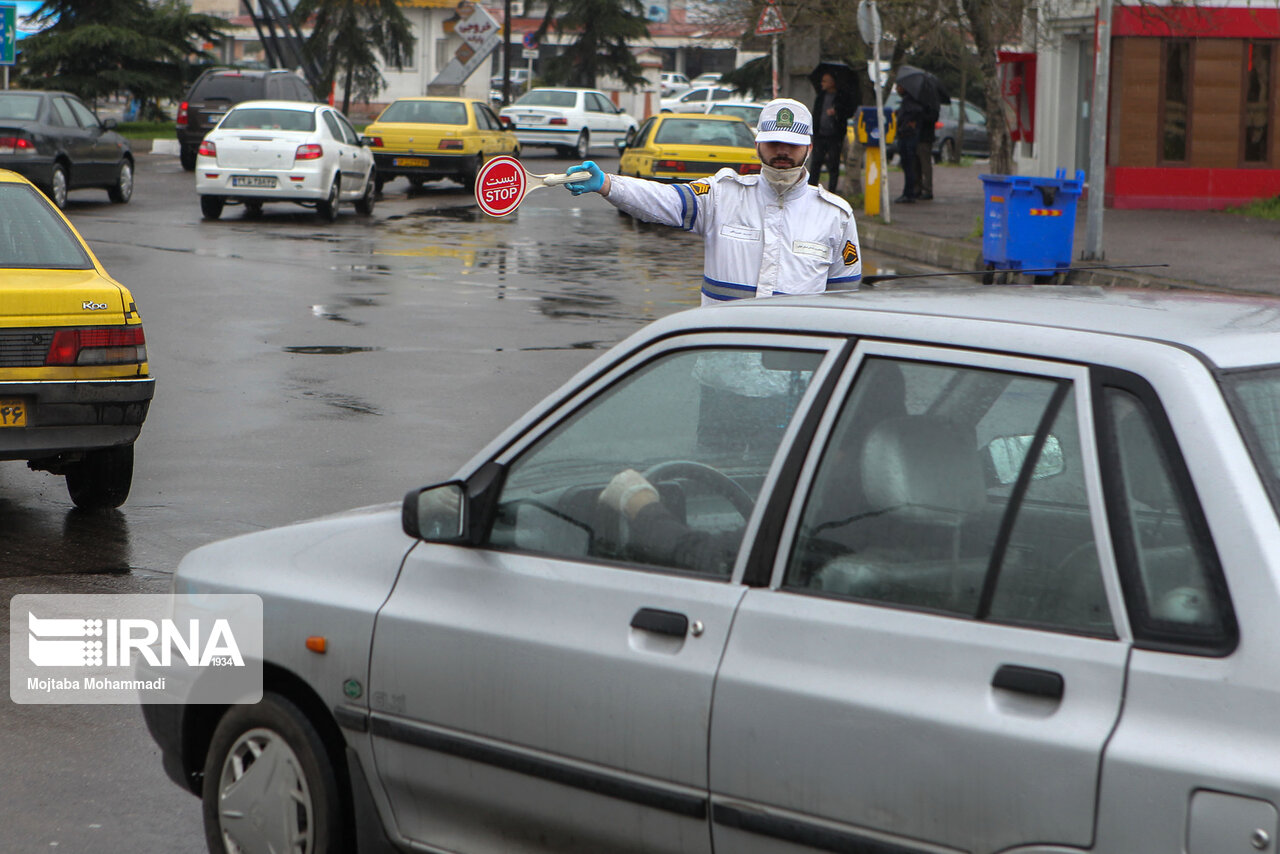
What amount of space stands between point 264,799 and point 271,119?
21257mm

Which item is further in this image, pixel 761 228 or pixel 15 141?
pixel 15 141

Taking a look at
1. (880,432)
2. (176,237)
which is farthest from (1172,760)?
(176,237)

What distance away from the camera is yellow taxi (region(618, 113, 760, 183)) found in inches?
966

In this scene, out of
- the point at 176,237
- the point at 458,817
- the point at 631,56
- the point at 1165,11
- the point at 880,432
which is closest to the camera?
the point at 880,432

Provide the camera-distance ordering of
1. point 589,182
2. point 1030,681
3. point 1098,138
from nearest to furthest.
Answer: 1. point 1030,681
2. point 589,182
3. point 1098,138

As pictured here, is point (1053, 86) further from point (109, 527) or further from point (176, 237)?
point (109, 527)

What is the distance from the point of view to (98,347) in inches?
281

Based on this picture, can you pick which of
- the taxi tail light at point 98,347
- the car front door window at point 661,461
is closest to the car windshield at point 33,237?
the taxi tail light at point 98,347

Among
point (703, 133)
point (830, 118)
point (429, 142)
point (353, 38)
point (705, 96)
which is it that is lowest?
point (429, 142)

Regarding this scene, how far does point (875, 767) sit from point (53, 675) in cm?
346

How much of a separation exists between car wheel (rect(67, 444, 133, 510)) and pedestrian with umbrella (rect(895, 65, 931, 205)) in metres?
20.0

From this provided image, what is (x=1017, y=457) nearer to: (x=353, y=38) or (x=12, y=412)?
(x=12, y=412)

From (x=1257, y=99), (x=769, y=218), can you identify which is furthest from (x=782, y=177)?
(x=1257, y=99)

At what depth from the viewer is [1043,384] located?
2.82m
